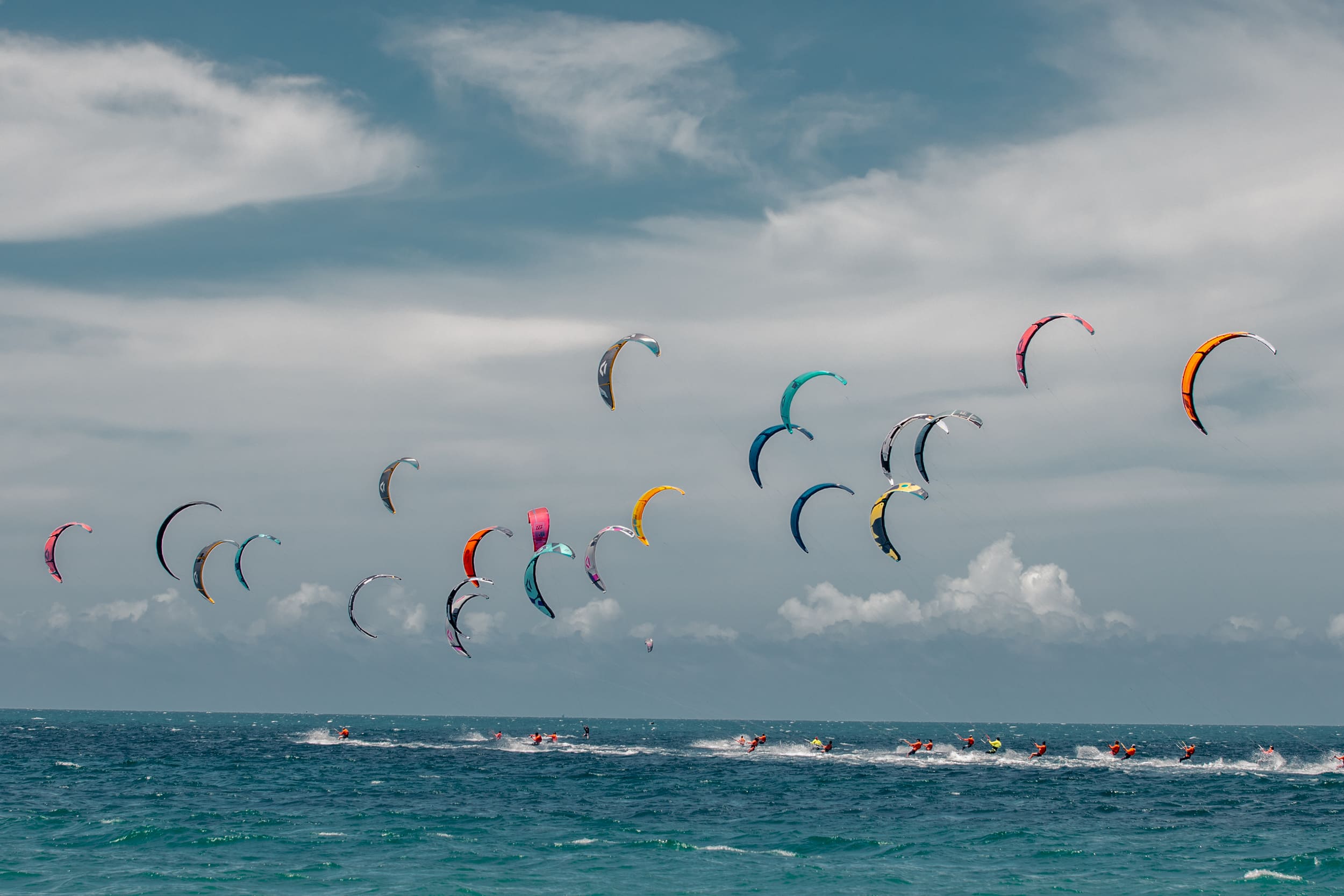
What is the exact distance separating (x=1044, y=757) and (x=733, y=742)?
1575 inches

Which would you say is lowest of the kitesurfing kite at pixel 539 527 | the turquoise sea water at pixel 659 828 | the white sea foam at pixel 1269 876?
the turquoise sea water at pixel 659 828

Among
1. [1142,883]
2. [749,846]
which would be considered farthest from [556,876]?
[1142,883]

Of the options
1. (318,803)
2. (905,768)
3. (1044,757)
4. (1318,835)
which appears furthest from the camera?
(1044,757)

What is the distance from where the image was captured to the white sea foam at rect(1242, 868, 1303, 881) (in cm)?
3008

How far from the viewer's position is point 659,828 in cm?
3809

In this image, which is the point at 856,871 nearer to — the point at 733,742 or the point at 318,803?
the point at 318,803

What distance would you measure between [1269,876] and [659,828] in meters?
17.8

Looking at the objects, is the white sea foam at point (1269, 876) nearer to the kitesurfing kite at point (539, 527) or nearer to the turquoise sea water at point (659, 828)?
the turquoise sea water at point (659, 828)

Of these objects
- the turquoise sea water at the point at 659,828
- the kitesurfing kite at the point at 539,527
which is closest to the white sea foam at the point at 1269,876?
the turquoise sea water at the point at 659,828

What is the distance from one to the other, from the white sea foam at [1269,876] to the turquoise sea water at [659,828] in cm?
23

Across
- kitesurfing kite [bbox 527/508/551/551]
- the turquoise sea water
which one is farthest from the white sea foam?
kitesurfing kite [bbox 527/508/551/551]

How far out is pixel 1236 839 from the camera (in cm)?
3672

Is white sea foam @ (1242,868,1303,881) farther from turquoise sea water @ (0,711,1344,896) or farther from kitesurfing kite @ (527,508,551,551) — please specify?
kitesurfing kite @ (527,508,551,551)

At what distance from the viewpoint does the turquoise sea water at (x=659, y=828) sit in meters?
29.7
